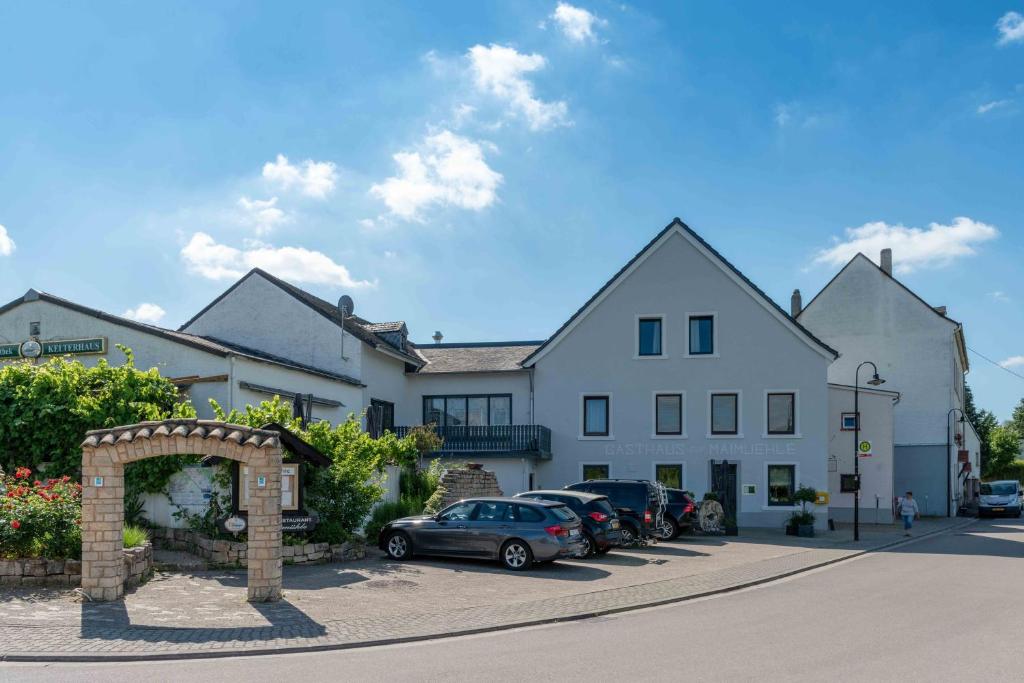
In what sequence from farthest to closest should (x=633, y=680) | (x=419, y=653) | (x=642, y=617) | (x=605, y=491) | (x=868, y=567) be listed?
(x=605, y=491) → (x=868, y=567) → (x=642, y=617) → (x=419, y=653) → (x=633, y=680)

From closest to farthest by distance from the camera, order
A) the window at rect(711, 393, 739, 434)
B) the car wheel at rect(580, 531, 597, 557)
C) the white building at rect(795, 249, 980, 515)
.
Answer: the car wheel at rect(580, 531, 597, 557)
the window at rect(711, 393, 739, 434)
the white building at rect(795, 249, 980, 515)

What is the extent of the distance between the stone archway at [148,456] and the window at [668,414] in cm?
2265

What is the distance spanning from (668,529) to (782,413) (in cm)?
968

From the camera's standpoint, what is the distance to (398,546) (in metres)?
18.9

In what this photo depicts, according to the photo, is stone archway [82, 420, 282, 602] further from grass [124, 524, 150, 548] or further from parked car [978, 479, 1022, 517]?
parked car [978, 479, 1022, 517]

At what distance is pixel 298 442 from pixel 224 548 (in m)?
2.35

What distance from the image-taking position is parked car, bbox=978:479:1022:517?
44.5 meters

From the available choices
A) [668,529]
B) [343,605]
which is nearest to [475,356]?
[668,529]

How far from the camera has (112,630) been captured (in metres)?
11.3

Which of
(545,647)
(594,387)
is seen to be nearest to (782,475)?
(594,387)

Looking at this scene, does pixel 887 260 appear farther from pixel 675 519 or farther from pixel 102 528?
pixel 102 528

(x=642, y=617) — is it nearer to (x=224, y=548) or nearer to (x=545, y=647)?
(x=545, y=647)

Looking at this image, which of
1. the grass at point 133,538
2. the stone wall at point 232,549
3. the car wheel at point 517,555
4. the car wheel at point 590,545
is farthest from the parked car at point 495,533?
the grass at point 133,538

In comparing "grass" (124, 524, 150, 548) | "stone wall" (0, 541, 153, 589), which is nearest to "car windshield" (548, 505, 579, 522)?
"grass" (124, 524, 150, 548)
